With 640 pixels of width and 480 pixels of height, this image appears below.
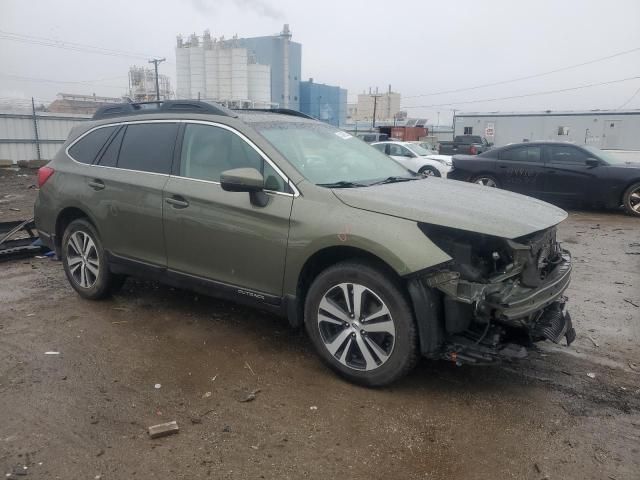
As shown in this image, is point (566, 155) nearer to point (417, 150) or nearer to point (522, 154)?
point (522, 154)

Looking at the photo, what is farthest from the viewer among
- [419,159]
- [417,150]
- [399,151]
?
[417,150]

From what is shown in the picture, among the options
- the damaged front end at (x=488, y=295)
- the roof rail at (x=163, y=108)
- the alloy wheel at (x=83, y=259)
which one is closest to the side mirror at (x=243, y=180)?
the roof rail at (x=163, y=108)

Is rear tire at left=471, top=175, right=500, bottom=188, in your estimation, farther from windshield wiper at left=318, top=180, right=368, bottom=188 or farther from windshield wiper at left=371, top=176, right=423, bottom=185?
windshield wiper at left=318, top=180, right=368, bottom=188

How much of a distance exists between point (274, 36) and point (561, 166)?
49760 millimetres

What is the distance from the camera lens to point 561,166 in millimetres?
10883

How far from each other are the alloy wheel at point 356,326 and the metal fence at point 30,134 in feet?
68.0

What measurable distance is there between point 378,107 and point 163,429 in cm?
9684

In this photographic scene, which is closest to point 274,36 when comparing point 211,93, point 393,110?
point 211,93

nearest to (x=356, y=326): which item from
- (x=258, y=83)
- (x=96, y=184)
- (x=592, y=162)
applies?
(x=96, y=184)

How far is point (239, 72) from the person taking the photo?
1935 inches

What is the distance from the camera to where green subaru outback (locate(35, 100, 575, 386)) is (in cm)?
320

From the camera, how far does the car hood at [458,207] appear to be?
3199 mm

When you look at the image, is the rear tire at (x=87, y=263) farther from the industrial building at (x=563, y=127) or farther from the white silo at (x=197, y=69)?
the white silo at (x=197, y=69)

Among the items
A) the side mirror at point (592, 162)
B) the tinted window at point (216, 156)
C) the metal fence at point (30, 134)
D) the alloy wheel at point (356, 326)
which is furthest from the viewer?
the metal fence at point (30, 134)
